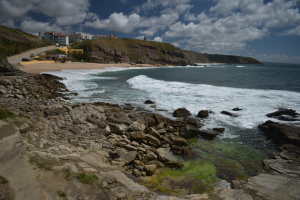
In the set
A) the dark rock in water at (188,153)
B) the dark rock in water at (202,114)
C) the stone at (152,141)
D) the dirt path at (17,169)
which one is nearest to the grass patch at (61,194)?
the dirt path at (17,169)

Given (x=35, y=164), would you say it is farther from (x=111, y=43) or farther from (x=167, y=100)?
(x=111, y=43)

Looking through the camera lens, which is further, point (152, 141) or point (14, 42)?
point (14, 42)

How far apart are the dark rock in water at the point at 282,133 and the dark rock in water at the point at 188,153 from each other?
5273mm

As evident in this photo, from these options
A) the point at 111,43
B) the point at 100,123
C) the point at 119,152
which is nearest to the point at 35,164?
the point at 119,152

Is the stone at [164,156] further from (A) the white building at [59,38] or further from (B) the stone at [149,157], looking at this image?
(A) the white building at [59,38]

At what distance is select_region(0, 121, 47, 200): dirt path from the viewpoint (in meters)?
3.22

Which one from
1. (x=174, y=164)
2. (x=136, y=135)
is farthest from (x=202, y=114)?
(x=174, y=164)

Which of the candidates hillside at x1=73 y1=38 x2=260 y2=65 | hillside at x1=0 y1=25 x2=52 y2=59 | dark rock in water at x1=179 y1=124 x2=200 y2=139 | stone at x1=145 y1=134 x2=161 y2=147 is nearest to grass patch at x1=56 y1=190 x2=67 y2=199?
stone at x1=145 y1=134 x2=161 y2=147

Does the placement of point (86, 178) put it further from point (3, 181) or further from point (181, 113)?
point (181, 113)

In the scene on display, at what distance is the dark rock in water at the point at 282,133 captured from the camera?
29.7ft

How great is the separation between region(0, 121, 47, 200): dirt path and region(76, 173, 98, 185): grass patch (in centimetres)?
90

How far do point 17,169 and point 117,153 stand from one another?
11.7 ft

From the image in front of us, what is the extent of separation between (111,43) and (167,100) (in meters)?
85.9

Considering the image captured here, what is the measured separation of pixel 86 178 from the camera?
414 centimetres
